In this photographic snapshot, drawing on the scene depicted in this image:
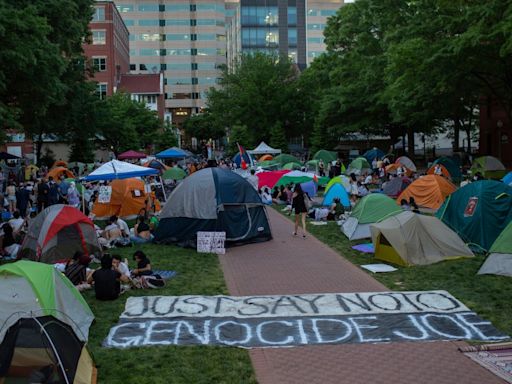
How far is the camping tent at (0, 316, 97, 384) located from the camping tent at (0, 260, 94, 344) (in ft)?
2.73

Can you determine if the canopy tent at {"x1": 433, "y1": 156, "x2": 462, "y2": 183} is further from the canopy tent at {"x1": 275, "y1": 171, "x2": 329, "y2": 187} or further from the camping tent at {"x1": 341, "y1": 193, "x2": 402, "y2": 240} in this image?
the camping tent at {"x1": 341, "y1": 193, "x2": 402, "y2": 240}

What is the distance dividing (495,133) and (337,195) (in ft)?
84.9

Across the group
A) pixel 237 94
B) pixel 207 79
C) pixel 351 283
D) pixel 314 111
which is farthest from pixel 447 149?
pixel 351 283

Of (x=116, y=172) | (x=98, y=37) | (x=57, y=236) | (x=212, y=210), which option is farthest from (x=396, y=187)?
(x=98, y=37)

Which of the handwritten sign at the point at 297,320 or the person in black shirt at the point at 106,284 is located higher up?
the person in black shirt at the point at 106,284

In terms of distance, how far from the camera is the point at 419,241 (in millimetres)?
13992

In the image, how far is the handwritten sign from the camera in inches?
348

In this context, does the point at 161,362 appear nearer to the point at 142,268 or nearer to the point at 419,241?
the point at 142,268

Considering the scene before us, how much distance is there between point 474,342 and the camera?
855 centimetres

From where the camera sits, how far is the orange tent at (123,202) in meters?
22.0

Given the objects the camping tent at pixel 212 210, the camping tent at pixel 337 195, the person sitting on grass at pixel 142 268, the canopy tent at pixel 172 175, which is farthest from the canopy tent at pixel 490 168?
the person sitting on grass at pixel 142 268

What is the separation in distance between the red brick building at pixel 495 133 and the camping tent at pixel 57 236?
3493 centimetres

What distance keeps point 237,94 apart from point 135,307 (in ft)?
171

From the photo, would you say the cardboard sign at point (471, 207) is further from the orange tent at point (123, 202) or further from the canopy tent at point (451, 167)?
the canopy tent at point (451, 167)
